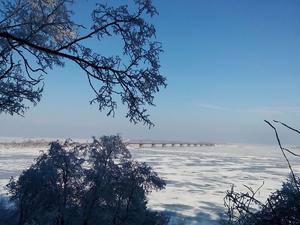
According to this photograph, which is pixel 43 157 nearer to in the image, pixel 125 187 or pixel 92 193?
pixel 92 193

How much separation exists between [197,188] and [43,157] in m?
13.4

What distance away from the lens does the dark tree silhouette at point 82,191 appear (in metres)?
17.3

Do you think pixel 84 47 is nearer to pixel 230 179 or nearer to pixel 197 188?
pixel 197 188

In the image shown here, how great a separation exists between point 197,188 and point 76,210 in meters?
13.2

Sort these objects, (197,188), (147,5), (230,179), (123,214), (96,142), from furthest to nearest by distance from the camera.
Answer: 1. (230,179)
2. (197,188)
3. (96,142)
4. (123,214)
5. (147,5)

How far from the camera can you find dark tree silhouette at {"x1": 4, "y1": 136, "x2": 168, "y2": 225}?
17312mm

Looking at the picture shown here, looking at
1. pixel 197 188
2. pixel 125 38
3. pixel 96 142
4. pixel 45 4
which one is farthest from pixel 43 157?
pixel 125 38

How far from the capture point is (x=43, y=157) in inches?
768

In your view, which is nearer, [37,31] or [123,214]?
[37,31]

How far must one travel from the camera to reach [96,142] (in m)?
21.1

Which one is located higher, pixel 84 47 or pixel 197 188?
pixel 84 47

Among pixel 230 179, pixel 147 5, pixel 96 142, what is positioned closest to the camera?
pixel 147 5

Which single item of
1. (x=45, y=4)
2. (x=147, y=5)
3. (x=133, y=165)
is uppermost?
(x=45, y=4)

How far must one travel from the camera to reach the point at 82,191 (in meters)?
18.8
